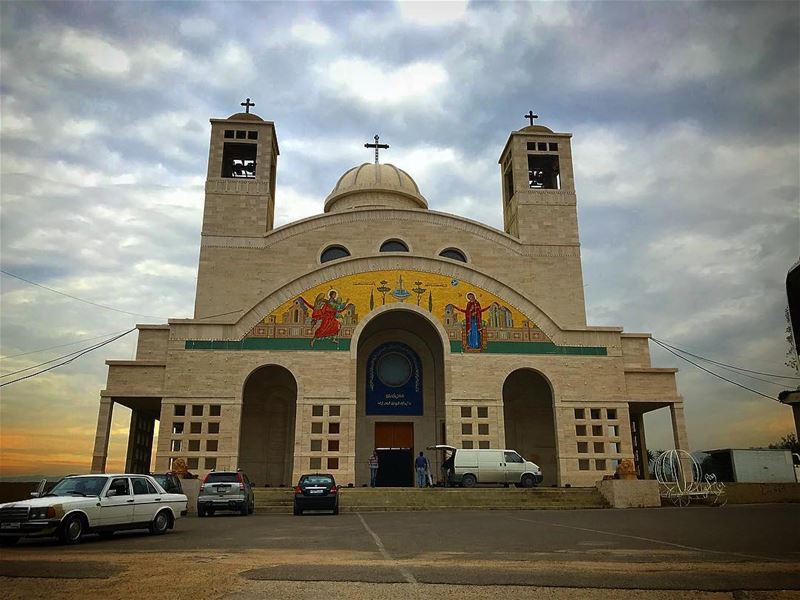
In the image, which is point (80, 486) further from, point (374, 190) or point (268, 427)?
point (374, 190)

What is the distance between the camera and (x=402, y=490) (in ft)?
70.8

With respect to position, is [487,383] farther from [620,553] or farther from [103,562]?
[103,562]

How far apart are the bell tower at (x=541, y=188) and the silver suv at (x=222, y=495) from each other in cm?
1903

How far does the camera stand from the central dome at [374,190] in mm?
33938

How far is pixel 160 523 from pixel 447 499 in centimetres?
1109

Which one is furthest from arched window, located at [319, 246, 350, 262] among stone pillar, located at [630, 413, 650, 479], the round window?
stone pillar, located at [630, 413, 650, 479]

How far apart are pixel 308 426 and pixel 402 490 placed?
17.7ft

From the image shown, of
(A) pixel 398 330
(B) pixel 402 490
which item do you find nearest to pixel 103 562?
(B) pixel 402 490

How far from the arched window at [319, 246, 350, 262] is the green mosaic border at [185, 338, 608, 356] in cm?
569

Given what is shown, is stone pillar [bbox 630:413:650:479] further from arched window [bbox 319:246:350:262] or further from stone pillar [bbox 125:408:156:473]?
stone pillar [bbox 125:408:156:473]

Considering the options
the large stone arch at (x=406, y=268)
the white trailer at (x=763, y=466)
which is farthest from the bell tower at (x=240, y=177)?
the white trailer at (x=763, y=466)

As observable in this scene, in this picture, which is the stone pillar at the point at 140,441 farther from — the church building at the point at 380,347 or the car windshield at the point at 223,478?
the car windshield at the point at 223,478

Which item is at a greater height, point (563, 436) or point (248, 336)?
point (248, 336)

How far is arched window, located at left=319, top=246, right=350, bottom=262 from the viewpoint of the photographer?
30.7 meters
